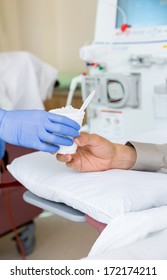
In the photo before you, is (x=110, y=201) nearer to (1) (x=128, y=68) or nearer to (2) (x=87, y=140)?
→ (2) (x=87, y=140)

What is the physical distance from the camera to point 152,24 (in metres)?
1.59

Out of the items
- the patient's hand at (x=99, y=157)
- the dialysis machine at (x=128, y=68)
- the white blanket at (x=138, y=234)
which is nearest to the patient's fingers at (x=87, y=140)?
the patient's hand at (x=99, y=157)

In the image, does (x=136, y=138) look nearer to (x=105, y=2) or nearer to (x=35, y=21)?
(x=105, y=2)

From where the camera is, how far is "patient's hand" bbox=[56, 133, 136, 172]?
3.54ft

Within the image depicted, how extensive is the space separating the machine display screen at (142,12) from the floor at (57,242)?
1.20 metres

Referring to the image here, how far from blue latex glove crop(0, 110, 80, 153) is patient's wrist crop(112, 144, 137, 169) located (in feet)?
0.67

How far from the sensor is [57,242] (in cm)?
213

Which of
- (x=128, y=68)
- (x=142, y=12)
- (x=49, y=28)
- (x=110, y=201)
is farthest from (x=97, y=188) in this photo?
(x=49, y=28)

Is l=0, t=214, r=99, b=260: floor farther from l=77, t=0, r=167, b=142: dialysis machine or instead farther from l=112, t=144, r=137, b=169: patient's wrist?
l=112, t=144, r=137, b=169: patient's wrist

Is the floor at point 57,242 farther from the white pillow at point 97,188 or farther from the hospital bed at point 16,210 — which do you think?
the white pillow at point 97,188

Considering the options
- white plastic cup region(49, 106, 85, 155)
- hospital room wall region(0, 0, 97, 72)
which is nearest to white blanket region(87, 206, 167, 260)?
white plastic cup region(49, 106, 85, 155)

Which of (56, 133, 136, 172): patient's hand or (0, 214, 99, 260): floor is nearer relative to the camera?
(56, 133, 136, 172): patient's hand
